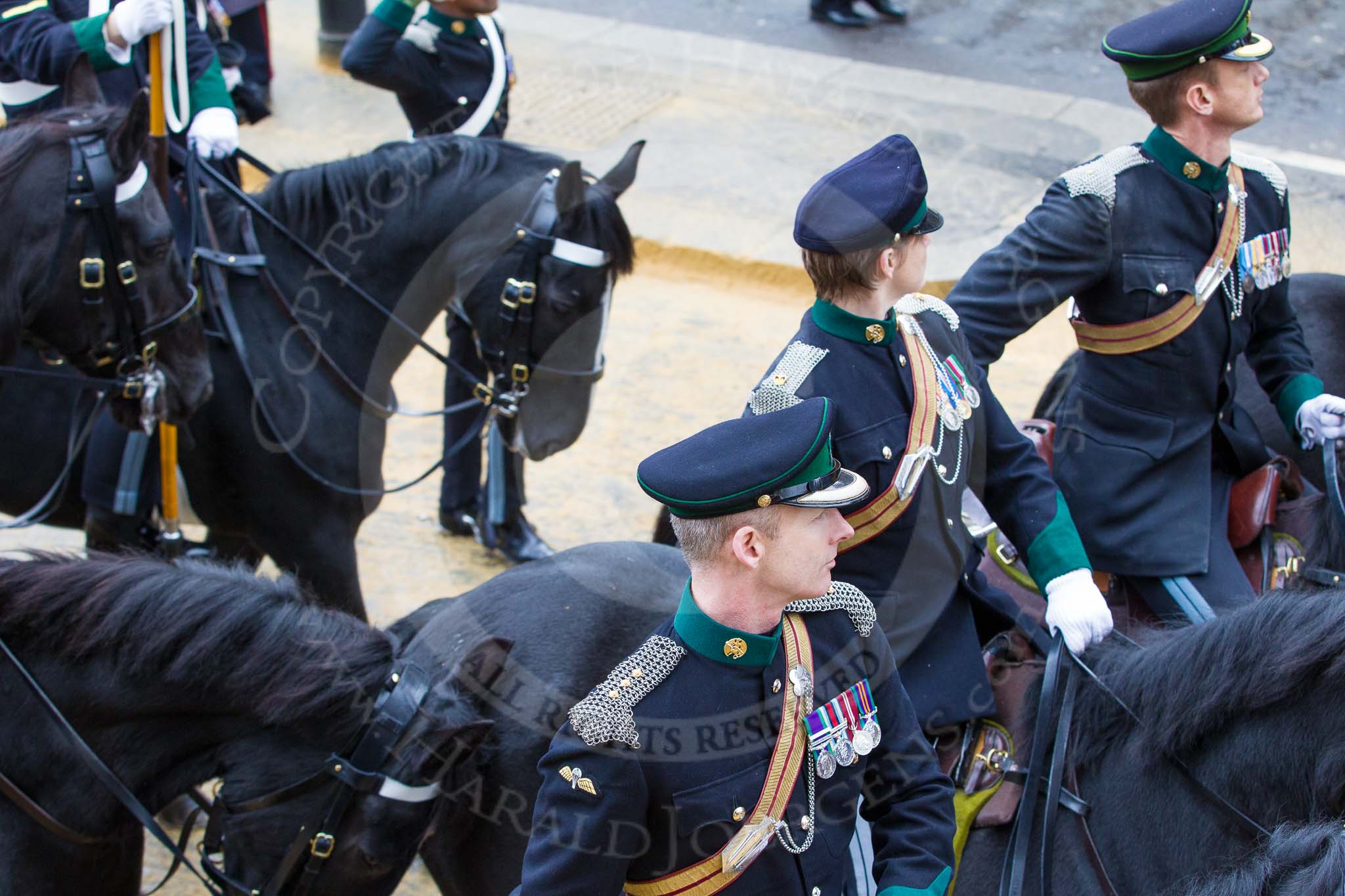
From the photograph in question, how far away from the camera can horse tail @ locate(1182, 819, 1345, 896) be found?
1.47 m

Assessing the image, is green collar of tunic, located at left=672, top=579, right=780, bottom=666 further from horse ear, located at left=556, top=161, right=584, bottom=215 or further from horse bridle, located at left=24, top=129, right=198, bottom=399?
horse ear, located at left=556, top=161, right=584, bottom=215

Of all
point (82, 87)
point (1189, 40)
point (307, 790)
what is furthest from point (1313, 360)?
point (82, 87)

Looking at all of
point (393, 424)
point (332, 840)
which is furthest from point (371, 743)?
point (393, 424)

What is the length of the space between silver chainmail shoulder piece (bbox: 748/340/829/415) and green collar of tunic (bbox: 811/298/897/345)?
46 mm

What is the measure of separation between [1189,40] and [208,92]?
3.07 meters

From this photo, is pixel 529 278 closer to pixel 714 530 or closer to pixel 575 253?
pixel 575 253

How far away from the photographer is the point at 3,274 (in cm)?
321

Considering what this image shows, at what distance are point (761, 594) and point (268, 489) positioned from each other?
2426mm

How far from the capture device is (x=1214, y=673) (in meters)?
2.27

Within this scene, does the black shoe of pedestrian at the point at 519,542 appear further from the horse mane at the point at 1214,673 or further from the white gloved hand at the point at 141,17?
the horse mane at the point at 1214,673

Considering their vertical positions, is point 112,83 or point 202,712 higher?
point 112,83

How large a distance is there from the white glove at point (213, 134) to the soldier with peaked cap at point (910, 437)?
2508 mm

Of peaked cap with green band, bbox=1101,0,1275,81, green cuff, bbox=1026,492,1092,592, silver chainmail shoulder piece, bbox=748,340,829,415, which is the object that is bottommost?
green cuff, bbox=1026,492,1092,592

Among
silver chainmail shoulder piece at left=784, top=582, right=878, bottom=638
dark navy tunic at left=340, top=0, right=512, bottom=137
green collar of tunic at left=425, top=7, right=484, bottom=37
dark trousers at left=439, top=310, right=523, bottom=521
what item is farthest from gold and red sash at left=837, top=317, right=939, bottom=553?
green collar of tunic at left=425, top=7, right=484, bottom=37
